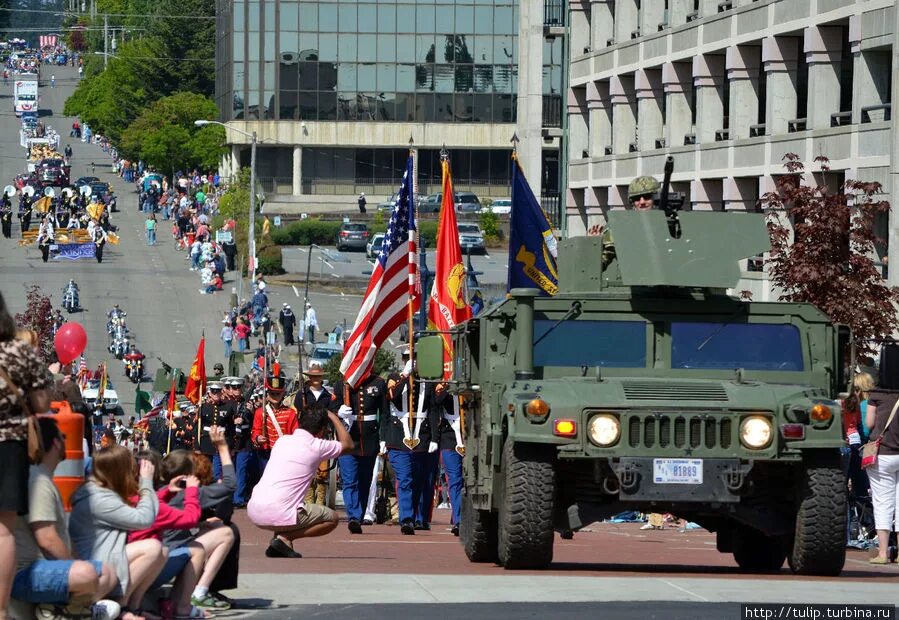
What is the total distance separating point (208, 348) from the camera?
6644 centimetres

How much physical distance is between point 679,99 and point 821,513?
1356 inches

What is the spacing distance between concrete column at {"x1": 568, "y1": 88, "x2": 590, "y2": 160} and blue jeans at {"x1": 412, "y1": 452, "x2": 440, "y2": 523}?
116 ft

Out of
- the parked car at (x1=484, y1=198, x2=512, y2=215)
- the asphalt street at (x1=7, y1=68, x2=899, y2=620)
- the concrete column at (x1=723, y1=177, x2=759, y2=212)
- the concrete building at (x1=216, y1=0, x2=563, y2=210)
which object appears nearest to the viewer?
the asphalt street at (x1=7, y1=68, x2=899, y2=620)

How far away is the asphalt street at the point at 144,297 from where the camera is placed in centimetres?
6512

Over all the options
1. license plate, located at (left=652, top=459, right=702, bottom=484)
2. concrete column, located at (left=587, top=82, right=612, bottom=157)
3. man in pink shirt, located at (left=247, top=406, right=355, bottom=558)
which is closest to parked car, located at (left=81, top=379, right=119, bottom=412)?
concrete column, located at (left=587, top=82, right=612, bottom=157)

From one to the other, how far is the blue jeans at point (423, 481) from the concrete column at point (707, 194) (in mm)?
26174

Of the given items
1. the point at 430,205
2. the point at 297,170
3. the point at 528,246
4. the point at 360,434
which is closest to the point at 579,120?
the point at 528,246

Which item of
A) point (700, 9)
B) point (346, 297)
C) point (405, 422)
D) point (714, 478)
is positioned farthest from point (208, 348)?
point (714, 478)

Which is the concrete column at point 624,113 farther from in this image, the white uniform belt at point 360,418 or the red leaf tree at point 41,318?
the white uniform belt at point 360,418

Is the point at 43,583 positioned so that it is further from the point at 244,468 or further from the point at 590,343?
the point at 244,468

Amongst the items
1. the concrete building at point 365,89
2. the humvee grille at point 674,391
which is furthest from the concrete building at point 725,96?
the concrete building at point 365,89

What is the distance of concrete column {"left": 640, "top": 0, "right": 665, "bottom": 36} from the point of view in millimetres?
48531

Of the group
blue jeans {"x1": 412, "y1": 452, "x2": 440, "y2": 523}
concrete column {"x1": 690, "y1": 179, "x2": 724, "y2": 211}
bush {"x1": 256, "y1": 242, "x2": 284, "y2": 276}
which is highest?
concrete column {"x1": 690, "y1": 179, "x2": 724, "y2": 211}

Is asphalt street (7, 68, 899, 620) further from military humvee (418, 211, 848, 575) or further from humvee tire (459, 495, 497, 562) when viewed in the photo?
military humvee (418, 211, 848, 575)
